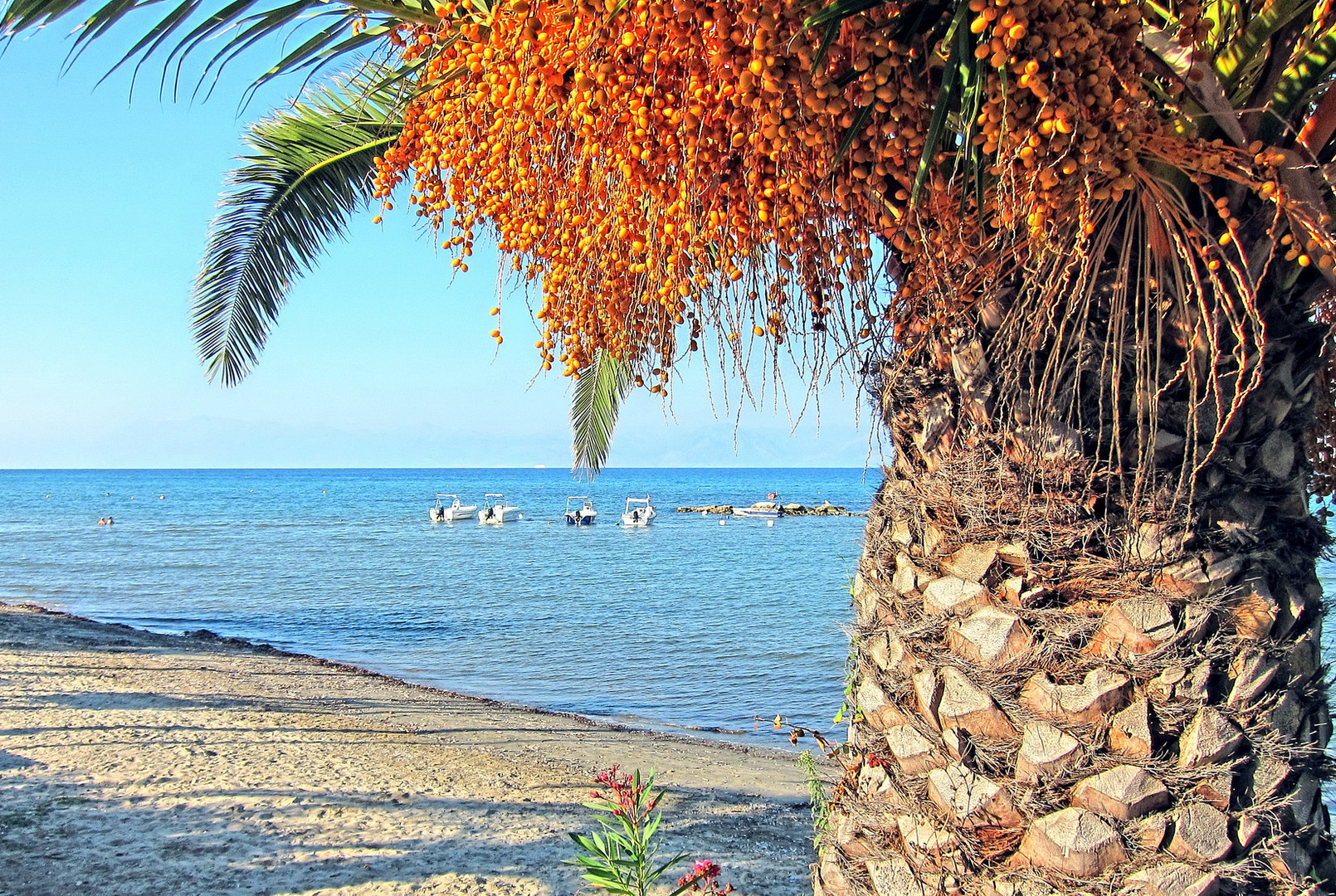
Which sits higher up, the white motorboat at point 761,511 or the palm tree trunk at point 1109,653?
the palm tree trunk at point 1109,653

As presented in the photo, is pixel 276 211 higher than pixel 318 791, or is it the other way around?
pixel 276 211

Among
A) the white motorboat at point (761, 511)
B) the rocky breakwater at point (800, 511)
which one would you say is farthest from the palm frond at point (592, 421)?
the rocky breakwater at point (800, 511)

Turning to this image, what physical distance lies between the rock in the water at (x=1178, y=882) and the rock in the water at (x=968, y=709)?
0.39 meters

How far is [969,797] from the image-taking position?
2209mm

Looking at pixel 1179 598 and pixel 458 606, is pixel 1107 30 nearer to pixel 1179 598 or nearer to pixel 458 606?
pixel 1179 598

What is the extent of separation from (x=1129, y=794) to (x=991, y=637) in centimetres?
44

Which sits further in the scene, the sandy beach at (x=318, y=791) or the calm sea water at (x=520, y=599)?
the calm sea water at (x=520, y=599)

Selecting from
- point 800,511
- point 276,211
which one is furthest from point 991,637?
point 800,511

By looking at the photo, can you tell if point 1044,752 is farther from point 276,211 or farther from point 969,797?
point 276,211

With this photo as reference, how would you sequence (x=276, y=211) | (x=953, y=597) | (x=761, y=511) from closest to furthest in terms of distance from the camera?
(x=953, y=597) → (x=276, y=211) → (x=761, y=511)

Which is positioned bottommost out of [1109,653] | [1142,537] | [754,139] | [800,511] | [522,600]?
[800,511]

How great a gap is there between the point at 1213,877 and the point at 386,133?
3.89 meters

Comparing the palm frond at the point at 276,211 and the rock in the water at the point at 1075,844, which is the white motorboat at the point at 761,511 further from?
the rock in the water at the point at 1075,844

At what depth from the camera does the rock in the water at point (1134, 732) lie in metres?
2.05
